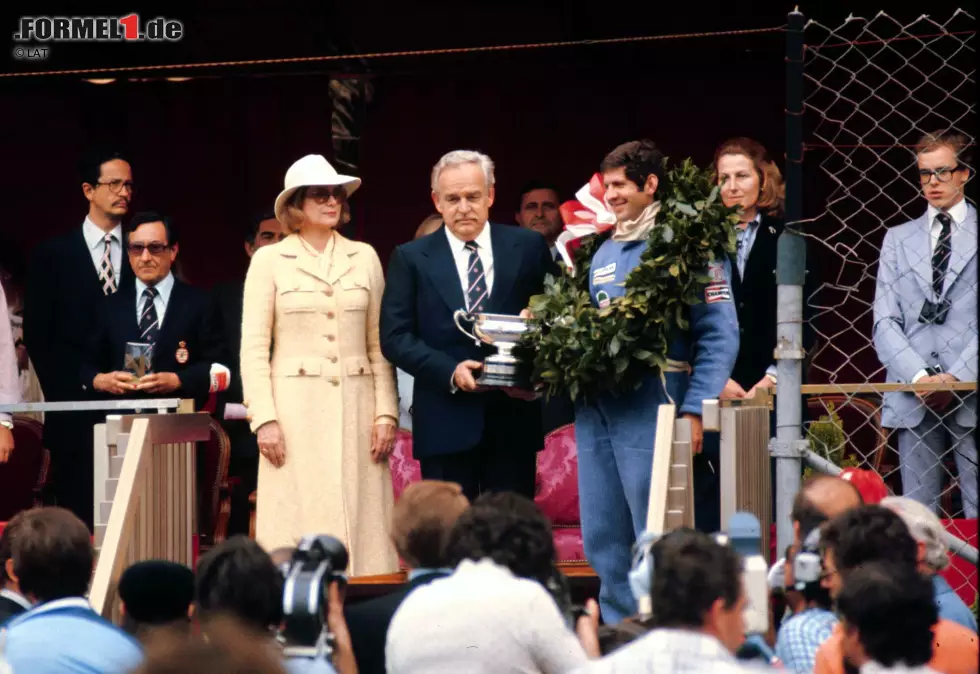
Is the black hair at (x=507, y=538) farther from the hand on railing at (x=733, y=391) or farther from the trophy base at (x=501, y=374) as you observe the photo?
the hand on railing at (x=733, y=391)

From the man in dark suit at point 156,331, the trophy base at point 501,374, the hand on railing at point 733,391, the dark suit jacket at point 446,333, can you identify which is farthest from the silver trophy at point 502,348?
the man in dark suit at point 156,331

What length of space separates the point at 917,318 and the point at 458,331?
1822 mm

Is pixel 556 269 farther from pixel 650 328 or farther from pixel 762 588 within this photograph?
pixel 762 588

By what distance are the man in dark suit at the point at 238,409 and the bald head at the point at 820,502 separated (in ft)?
13.9

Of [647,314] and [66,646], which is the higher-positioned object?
[647,314]

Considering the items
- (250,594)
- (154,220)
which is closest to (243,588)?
(250,594)

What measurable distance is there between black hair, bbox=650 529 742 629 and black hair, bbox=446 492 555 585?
0.53 metres

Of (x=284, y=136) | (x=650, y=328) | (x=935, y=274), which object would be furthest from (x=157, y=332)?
(x=284, y=136)

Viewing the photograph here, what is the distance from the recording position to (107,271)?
7531mm

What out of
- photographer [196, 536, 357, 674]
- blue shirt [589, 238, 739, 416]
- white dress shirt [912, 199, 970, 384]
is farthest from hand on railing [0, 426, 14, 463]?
white dress shirt [912, 199, 970, 384]

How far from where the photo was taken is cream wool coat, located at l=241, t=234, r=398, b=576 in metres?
6.41

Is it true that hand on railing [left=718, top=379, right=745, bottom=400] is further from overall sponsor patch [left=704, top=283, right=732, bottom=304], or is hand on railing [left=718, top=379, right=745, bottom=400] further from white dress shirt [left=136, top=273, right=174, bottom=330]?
white dress shirt [left=136, top=273, right=174, bottom=330]

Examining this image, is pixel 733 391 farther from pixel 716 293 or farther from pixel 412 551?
pixel 412 551

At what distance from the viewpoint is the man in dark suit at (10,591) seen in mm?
4582
